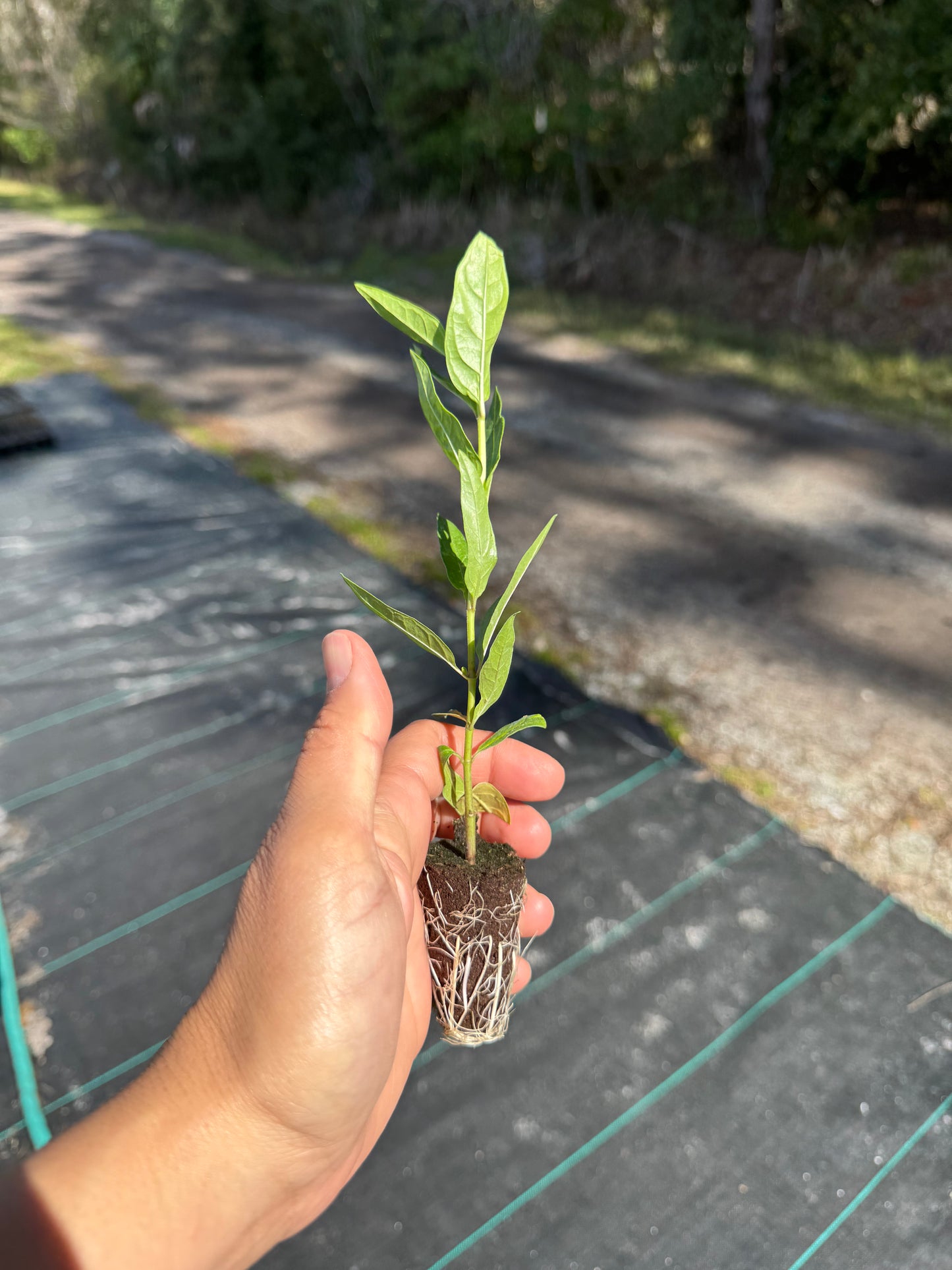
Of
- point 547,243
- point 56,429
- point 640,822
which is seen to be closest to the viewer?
point 640,822

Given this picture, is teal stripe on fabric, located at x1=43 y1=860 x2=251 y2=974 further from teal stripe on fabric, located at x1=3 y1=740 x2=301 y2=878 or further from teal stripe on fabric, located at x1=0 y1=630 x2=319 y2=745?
teal stripe on fabric, located at x1=0 y1=630 x2=319 y2=745

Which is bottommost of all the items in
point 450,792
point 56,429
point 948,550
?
point 948,550

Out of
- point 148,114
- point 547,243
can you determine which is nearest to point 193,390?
point 547,243

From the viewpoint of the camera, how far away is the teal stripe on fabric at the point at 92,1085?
2609mm

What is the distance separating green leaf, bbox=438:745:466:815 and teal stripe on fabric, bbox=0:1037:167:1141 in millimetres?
1390

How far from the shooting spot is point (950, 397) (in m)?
8.78

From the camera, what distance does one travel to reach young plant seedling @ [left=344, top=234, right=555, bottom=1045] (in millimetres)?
1444

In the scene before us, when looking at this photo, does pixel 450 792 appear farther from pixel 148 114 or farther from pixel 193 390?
pixel 148 114

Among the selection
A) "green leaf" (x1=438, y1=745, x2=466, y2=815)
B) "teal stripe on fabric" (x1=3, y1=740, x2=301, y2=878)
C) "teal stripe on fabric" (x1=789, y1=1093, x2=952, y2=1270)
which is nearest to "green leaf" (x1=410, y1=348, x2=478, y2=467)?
"green leaf" (x1=438, y1=745, x2=466, y2=815)

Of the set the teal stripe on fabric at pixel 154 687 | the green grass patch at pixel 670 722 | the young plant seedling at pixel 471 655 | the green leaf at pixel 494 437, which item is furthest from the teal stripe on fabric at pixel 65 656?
the green leaf at pixel 494 437

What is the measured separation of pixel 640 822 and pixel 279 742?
1610 millimetres

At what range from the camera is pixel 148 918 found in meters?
3.22

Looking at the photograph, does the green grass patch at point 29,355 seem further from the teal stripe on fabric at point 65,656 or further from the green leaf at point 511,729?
the green leaf at point 511,729

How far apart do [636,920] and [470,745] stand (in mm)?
1735
